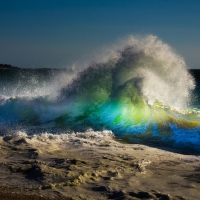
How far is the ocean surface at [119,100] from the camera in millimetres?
10836

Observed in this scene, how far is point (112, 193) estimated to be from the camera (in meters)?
4.83

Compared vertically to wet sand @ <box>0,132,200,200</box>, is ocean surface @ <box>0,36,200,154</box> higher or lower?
higher

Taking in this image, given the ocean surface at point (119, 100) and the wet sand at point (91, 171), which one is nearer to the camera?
the wet sand at point (91, 171)

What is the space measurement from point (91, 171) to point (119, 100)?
6906 millimetres

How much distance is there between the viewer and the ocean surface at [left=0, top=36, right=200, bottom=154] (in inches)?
427

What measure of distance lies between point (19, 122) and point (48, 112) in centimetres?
125

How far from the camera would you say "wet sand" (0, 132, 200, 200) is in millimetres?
4844

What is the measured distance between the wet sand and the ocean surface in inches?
95.0

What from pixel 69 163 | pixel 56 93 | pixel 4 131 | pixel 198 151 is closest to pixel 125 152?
pixel 69 163

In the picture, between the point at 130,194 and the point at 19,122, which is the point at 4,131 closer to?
the point at 19,122

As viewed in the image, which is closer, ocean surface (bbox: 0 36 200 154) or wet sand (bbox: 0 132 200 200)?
wet sand (bbox: 0 132 200 200)

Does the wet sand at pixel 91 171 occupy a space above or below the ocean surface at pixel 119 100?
below

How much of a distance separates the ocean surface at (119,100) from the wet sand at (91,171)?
7.92 ft

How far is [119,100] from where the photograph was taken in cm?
1248
